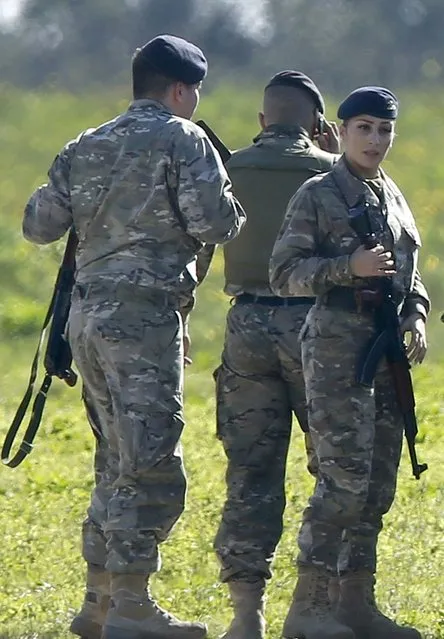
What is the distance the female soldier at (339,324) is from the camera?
224 inches

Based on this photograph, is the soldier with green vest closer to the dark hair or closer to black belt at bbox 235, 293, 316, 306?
black belt at bbox 235, 293, 316, 306

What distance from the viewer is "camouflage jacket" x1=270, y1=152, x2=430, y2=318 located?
562 centimetres

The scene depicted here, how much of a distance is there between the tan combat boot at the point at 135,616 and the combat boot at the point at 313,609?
411 mm

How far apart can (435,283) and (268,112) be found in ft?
41.8

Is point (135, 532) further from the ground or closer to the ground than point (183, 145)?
closer to the ground

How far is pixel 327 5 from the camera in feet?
96.9

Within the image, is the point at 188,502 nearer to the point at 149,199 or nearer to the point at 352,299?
the point at 352,299

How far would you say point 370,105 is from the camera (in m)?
5.70

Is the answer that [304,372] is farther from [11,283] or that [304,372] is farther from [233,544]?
[11,283]

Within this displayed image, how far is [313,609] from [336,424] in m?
0.67

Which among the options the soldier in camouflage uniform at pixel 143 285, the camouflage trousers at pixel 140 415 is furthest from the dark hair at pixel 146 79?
the camouflage trousers at pixel 140 415

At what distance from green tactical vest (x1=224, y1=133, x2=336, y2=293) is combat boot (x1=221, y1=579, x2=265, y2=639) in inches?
42.6

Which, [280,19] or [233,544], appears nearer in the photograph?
[233,544]

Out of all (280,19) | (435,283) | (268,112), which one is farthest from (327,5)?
(268,112)
